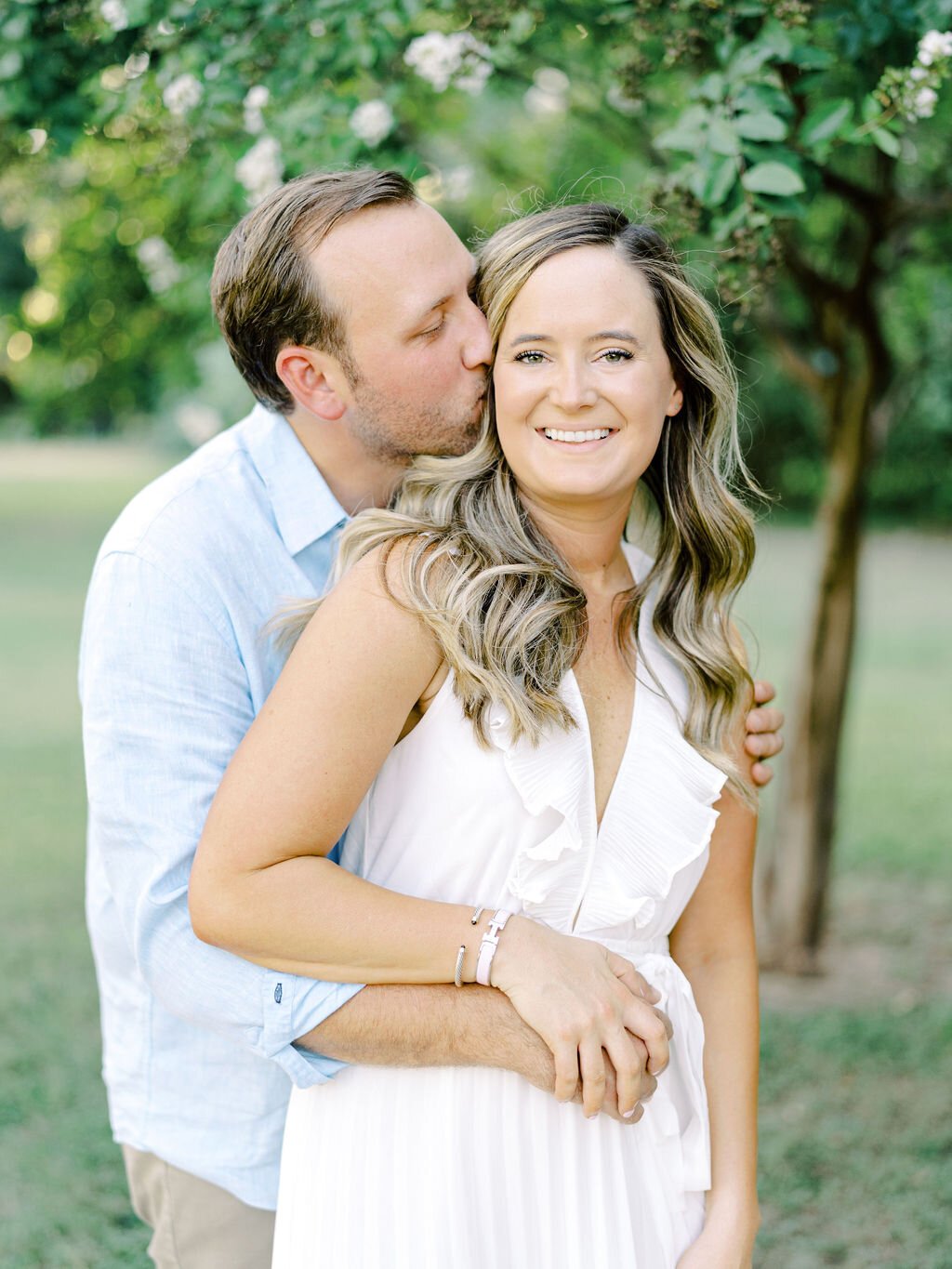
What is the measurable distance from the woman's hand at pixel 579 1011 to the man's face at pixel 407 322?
0.92m

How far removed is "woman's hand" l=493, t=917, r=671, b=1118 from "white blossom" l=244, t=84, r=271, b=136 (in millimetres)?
2028

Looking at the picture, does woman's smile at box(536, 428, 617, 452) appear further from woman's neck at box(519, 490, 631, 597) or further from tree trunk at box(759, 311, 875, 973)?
tree trunk at box(759, 311, 875, 973)

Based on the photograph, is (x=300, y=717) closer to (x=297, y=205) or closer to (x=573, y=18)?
(x=297, y=205)

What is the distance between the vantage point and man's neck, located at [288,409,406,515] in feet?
8.03

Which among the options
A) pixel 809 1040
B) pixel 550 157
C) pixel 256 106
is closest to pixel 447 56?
pixel 256 106

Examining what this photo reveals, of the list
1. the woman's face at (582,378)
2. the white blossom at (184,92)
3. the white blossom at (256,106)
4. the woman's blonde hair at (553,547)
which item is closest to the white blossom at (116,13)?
the white blossom at (184,92)

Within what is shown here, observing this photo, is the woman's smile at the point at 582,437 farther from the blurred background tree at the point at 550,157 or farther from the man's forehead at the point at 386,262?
the blurred background tree at the point at 550,157

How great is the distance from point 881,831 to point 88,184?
565cm

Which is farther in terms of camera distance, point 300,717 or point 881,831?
point 881,831

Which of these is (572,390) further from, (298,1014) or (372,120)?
(372,120)

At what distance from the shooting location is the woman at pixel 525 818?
1868 millimetres

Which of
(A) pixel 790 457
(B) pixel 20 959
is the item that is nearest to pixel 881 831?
(B) pixel 20 959

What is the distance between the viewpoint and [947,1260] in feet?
12.9

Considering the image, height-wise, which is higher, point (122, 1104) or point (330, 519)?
point (330, 519)
